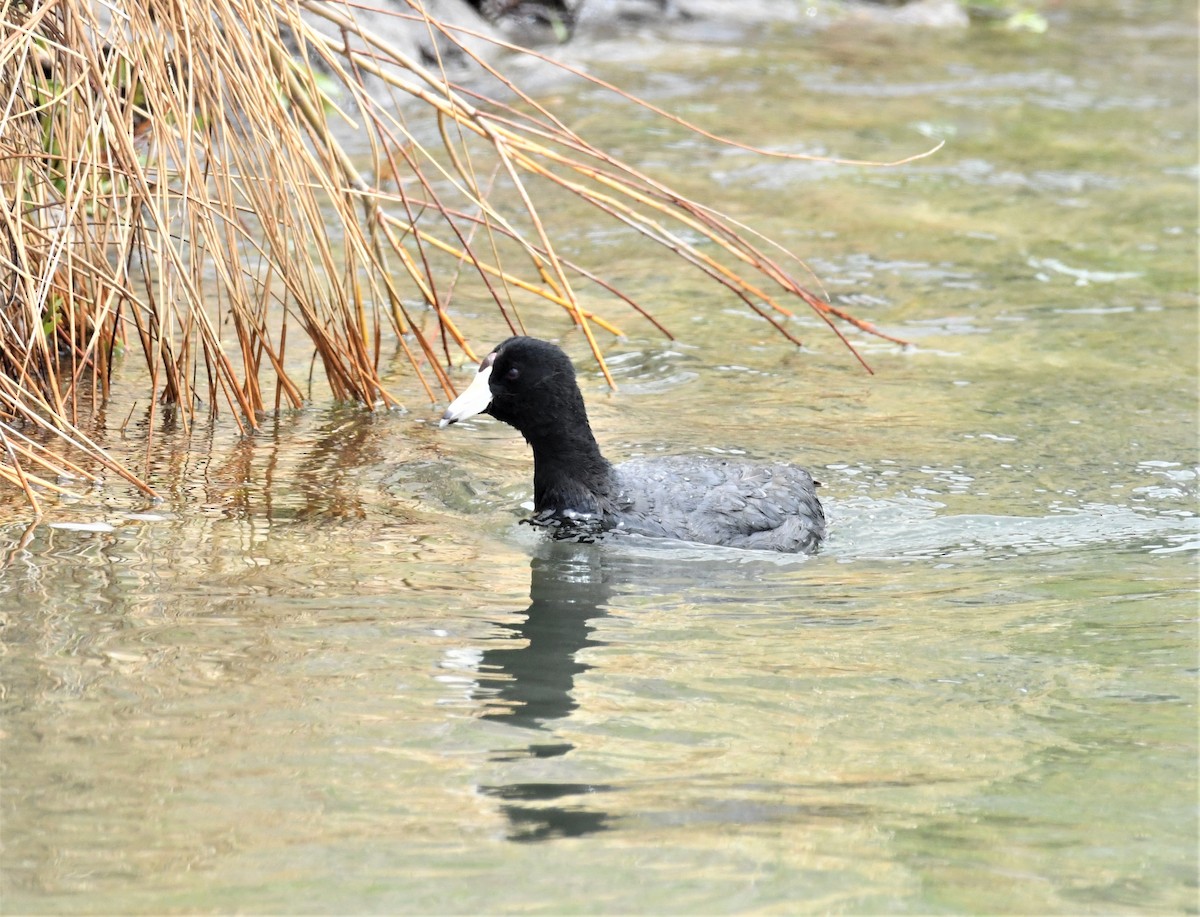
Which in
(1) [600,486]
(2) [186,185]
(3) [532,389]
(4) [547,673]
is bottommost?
(4) [547,673]

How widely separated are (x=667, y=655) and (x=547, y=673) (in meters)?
0.31

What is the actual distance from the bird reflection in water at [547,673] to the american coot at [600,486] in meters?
0.17

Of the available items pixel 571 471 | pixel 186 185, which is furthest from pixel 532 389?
pixel 186 185

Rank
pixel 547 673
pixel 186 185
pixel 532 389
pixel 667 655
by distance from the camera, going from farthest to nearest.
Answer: pixel 532 389
pixel 186 185
pixel 667 655
pixel 547 673

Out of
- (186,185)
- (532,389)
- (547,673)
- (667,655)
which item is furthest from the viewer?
(532,389)

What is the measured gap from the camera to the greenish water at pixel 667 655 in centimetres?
277

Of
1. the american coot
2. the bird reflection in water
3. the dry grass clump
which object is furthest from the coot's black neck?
the dry grass clump

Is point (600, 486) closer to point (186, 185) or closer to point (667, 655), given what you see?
point (667, 655)

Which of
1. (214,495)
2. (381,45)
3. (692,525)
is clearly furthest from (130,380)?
(692,525)

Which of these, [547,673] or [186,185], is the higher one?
[186,185]

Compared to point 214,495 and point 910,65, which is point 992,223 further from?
point 214,495

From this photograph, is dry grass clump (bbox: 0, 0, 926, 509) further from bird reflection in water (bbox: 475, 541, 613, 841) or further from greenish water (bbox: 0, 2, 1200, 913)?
bird reflection in water (bbox: 475, 541, 613, 841)

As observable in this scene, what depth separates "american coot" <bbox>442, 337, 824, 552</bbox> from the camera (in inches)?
196

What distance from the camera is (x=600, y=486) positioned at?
16.6ft
